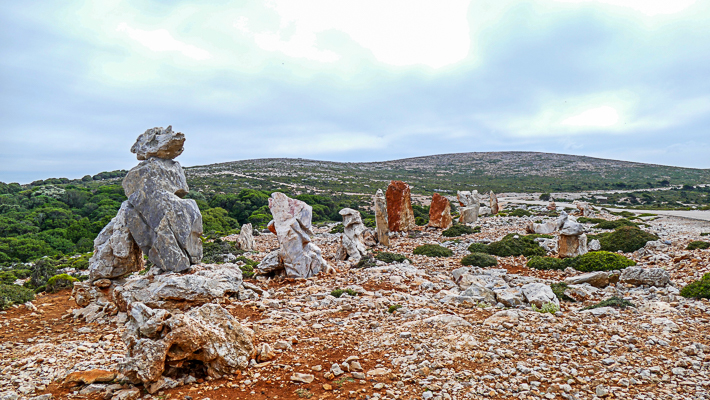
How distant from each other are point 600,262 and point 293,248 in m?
11.6

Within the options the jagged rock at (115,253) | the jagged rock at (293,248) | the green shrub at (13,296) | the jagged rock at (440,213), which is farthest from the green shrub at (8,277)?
the jagged rock at (440,213)

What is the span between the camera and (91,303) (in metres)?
9.72

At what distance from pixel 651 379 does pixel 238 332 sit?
6.13 m

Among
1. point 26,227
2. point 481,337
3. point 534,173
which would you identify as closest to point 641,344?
point 481,337

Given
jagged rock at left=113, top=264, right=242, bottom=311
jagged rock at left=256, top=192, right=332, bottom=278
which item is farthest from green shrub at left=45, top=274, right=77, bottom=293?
jagged rock at left=256, top=192, right=332, bottom=278

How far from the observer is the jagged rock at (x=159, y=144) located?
34.9 feet

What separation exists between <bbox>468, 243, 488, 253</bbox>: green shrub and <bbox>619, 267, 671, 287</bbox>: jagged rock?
7.85m

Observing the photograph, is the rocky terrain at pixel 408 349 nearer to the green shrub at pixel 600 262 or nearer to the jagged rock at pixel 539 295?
the jagged rock at pixel 539 295

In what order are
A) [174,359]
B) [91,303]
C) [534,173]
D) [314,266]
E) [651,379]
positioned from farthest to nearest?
[534,173] < [314,266] < [91,303] < [174,359] < [651,379]

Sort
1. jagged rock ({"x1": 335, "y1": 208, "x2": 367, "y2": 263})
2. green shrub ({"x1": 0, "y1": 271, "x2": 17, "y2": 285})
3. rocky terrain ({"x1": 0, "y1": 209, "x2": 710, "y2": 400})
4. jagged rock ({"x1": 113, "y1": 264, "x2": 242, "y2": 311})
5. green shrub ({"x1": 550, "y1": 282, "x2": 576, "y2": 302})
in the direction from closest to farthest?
rocky terrain ({"x1": 0, "y1": 209, "x2": 710, "y2": 400}) < jagged rock ({"x1": 113, "y1": 264, "x2": 242, "y2": 311}) < green shrub ({"x1": 550, "y1": 282, "x2": 576, "y2": 302}) < green shrub ({"x1": 0, "y1": 271, "x2": 17, "y2": 285}) < jagged rock ({"x1": 335, "y1": 208, "x2": 367, "y2": 263})

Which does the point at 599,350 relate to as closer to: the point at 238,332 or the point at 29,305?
the point at 238,332

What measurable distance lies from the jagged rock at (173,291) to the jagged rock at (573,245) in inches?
556

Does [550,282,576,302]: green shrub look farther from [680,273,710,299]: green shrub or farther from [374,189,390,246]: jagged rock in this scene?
[374,189,390,246]: jagged rock

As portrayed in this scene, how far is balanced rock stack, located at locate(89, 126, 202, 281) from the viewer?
990 cm
